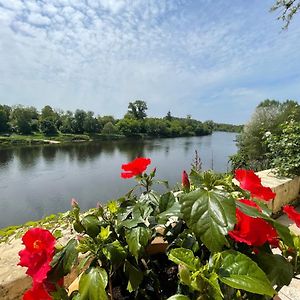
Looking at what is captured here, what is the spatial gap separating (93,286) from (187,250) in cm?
20

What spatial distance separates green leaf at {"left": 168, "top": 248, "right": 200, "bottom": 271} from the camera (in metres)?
0.48

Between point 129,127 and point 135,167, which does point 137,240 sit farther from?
point 129,127

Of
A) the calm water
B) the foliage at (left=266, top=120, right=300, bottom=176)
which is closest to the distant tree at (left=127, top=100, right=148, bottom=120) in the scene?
the calm water

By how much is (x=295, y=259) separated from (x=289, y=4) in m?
7.10

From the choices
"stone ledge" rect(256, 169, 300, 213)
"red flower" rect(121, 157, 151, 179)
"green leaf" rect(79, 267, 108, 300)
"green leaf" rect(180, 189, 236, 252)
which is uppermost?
"red flower" rect(121, 157, 151, 179)

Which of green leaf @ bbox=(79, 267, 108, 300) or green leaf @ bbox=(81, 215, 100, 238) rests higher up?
green leaf @ bbox=(81, 215, 100, 238)

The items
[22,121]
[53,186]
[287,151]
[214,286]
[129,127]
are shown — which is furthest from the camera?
[129,127]

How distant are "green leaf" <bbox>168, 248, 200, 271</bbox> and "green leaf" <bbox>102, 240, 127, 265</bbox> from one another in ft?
0.47

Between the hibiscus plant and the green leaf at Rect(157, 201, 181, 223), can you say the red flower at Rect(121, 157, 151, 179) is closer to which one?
the hibiscus plant

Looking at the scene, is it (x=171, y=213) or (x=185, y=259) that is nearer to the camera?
(x=185, y=259)

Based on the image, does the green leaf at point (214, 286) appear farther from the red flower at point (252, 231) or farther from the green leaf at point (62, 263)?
the green leaf at point (62, 263)

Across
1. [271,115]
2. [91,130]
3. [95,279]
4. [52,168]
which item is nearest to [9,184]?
[52,168]

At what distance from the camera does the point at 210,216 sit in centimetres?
47

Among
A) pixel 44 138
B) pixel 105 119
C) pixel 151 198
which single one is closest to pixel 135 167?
pixel 151 198
